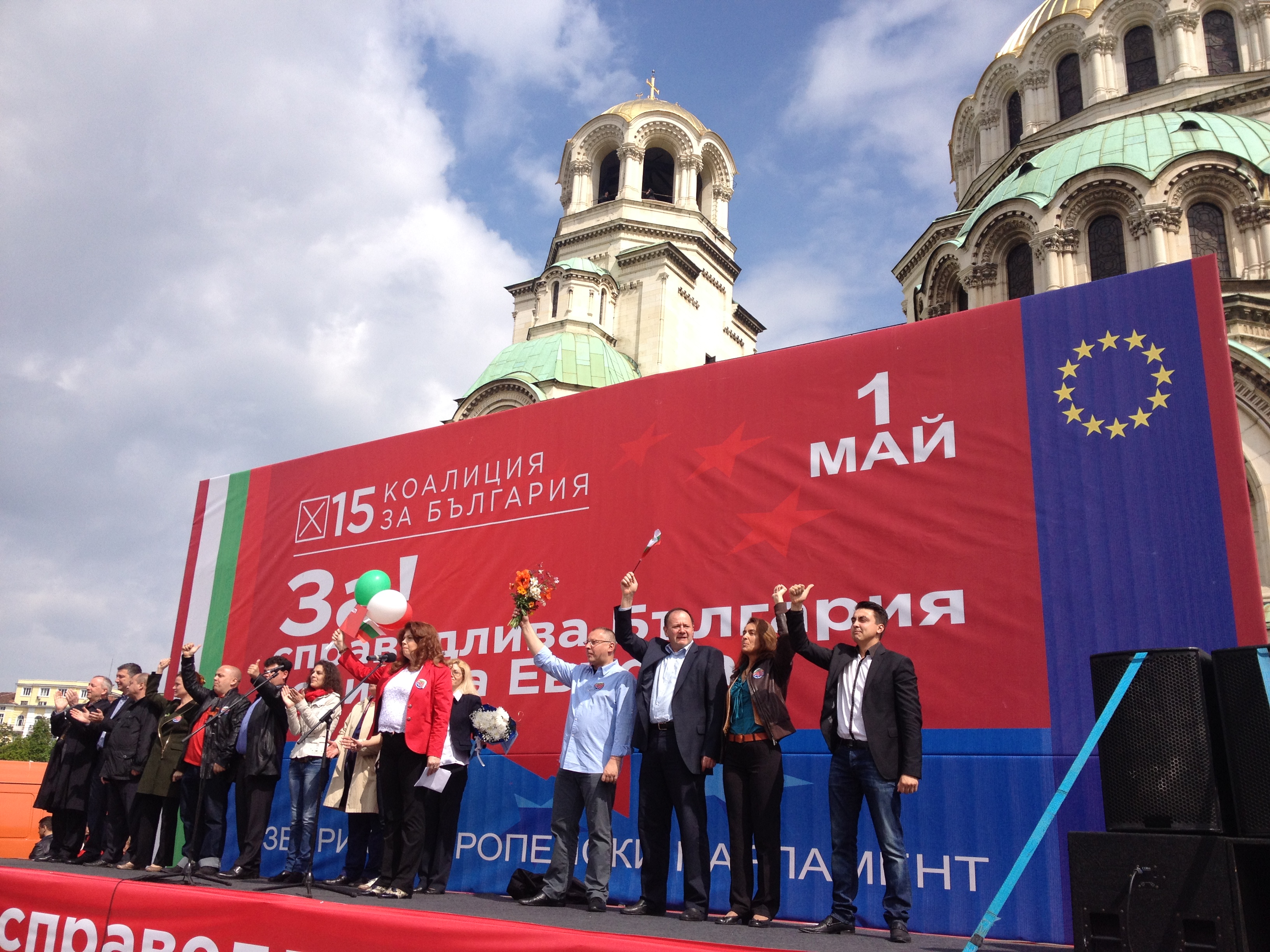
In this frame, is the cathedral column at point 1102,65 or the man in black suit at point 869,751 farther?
the cathedral column at point 1102,65

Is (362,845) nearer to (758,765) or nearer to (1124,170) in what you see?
(758,765)

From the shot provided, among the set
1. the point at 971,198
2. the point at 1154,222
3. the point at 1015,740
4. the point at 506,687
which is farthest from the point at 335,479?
the point at 971,198

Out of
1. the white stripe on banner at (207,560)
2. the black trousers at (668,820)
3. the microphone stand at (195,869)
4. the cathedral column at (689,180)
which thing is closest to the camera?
the black trousers at (668,820)

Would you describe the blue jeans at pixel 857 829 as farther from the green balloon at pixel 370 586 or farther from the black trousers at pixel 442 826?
the green balloon at pixel 370 586

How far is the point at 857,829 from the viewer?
18.6ft

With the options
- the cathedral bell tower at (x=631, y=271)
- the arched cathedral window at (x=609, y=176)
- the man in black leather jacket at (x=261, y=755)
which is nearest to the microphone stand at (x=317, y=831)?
the man in black leather jacket at (x=261, y=755)

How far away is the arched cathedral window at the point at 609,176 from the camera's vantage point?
36219 millimetres

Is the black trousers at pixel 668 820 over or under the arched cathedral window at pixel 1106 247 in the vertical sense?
under

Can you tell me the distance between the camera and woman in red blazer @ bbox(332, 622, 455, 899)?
652cm

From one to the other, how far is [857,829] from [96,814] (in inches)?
286

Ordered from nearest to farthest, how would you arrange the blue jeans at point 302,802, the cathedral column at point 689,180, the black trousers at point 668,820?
1. the black trousers at point 668,820
2. the blue jeans at point 302,802
3. the cathedral column at point 689,180

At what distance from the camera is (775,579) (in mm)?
7348

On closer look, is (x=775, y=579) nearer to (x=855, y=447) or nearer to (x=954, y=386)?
(x=855, y=447)

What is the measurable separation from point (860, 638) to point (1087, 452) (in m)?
2.07
